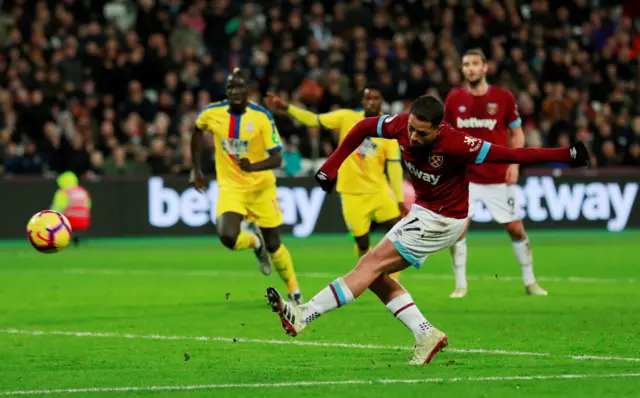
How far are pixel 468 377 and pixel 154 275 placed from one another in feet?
31.6

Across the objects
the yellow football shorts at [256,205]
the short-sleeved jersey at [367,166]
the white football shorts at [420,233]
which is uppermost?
the white football shorts at [420,233]

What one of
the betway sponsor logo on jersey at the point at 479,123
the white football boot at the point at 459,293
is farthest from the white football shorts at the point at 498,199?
the white football boot at the point at 459,293

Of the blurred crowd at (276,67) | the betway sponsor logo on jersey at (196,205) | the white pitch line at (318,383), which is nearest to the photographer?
the white pitch line at (318,383)

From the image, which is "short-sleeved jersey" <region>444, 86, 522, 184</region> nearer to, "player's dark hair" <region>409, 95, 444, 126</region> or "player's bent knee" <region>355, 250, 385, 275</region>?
"player's bent knee" <region>355, 250, 385, 275</region>

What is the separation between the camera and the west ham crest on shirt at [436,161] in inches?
341

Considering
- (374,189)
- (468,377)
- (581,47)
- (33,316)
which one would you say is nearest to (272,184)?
(374,189)

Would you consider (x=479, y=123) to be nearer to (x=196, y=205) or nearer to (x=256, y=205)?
(x=256, y=205)

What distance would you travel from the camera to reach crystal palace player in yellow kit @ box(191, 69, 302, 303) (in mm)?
13117

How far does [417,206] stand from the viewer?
9008mm

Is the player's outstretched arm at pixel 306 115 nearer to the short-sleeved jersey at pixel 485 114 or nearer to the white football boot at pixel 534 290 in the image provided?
the short-sleeved jersey at pixel 485 114

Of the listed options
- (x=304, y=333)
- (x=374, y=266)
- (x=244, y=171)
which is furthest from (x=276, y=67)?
(x=374, y=266)

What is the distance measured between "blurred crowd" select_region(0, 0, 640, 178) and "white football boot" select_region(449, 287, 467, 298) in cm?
923

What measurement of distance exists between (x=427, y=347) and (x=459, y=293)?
16.9ft

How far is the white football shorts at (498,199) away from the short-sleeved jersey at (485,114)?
1.67ft
